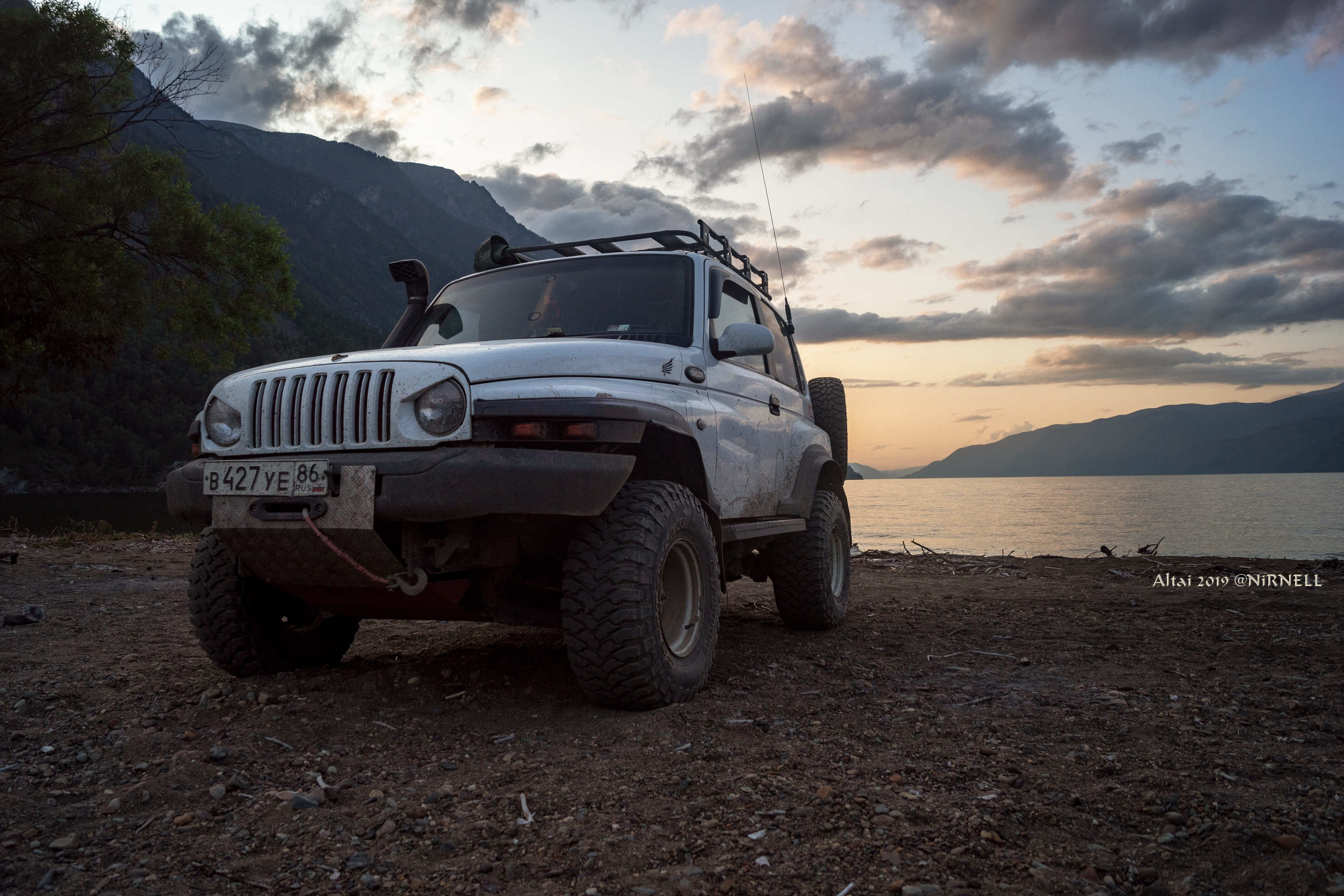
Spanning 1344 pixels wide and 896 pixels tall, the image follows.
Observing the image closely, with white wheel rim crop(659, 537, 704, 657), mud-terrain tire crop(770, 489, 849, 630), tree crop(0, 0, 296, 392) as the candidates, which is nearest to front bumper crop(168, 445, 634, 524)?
white wheel rim crop(659, 537, 704, 657)

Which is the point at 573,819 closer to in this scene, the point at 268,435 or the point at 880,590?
the point at 268,435

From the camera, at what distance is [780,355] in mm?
6250

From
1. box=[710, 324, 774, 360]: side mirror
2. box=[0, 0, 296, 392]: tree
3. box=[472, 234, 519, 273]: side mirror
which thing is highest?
box=[0, 0, 296, 392]: tree

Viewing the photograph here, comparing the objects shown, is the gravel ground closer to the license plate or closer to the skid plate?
the skid plate

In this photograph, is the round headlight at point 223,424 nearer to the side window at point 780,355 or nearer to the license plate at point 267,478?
the license plate at point 267,478

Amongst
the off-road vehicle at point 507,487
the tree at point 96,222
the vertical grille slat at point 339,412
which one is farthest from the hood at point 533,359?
the tree at point 96,222

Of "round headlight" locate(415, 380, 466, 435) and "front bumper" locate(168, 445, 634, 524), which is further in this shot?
"round headlight" locate(415, 380, 466, 435)

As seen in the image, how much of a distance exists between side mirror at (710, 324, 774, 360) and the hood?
51 cm

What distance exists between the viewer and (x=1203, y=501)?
4728 centimetres

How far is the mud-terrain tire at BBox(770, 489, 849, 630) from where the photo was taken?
569 cm

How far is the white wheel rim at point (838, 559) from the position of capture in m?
6.31

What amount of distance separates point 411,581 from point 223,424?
114cm

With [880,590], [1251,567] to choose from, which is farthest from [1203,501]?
[880,590]

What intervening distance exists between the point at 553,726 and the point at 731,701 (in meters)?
0.84
